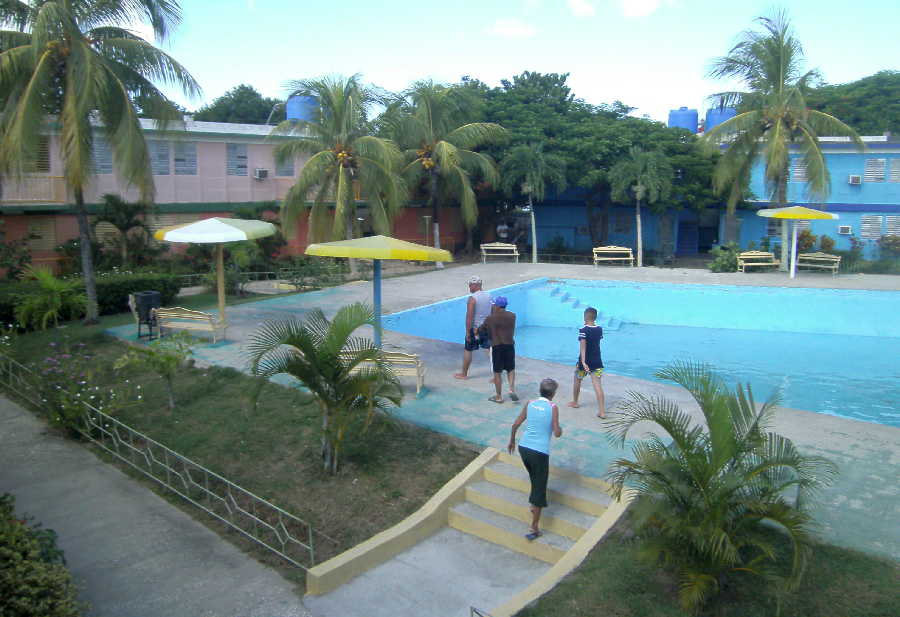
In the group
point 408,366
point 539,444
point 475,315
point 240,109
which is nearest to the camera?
point 539,444

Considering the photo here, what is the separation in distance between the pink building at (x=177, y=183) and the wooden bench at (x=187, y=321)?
6.69 m

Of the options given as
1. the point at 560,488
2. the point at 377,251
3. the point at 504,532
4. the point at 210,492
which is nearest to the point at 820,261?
the point at 377,251

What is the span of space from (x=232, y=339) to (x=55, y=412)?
151 inches

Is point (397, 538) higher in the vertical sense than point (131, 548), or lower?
higher

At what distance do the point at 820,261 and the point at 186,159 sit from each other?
2128cm

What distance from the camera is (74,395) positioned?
31.5 ft

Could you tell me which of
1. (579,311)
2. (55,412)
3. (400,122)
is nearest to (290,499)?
(55,412)

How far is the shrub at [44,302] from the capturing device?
1380 cm

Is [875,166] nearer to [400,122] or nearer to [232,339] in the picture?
[400,122]

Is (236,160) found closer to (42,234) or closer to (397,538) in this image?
(42,234)

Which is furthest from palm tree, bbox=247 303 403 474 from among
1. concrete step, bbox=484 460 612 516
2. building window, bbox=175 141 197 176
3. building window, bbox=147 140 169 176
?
building window, bbox=175 141 197 176

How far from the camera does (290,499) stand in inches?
297

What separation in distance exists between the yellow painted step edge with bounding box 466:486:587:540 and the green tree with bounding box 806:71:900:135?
123 feet

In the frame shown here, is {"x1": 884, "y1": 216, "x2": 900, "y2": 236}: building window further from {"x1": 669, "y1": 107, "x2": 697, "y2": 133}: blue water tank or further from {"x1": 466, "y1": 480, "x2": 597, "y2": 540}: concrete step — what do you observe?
{"x1": 466, "y1": 480, "x2": 597, "y2": 540}: concrete step
